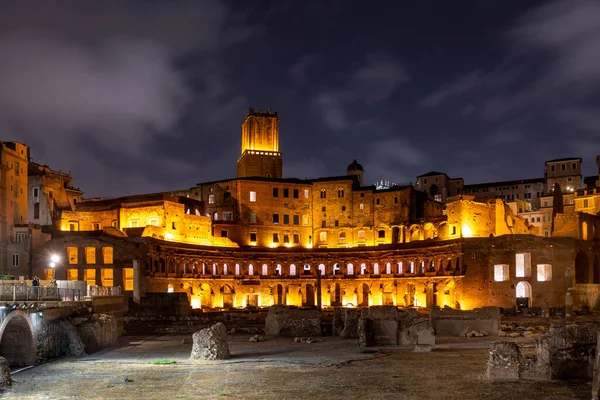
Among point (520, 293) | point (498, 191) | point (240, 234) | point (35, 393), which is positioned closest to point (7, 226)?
point (240, 234)

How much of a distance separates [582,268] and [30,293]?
2224 inches

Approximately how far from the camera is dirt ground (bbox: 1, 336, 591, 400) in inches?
923

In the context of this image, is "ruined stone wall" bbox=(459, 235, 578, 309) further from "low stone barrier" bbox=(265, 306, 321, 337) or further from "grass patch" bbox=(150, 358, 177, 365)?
"grass patch" bbox=(150, 358, 177, 365)

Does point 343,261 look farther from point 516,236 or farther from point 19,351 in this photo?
point 19,351

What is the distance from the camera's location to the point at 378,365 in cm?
3025

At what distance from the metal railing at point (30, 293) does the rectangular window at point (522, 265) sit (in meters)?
45.5

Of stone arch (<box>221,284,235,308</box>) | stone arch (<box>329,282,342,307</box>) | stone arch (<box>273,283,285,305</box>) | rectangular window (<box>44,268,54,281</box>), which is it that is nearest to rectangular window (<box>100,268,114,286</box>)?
rectangular window (<box>44,268,54,281</box>)

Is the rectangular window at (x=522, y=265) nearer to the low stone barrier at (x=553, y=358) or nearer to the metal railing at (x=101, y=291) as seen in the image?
the low stone barrier at (x=553, y=358)

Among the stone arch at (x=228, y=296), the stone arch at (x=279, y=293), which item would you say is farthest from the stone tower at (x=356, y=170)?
the stone arch at (x=228, y=296)

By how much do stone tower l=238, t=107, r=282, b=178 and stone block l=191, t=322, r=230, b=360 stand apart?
6198 cm

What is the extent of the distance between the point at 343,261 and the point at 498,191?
4051 centimetres

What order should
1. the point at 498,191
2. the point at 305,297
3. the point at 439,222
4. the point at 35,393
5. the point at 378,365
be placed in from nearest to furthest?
the point at 35,393
the point at 378,365
the point at 439,222
the point at 305,297
the point at 498,191

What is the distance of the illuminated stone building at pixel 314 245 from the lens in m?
64.4

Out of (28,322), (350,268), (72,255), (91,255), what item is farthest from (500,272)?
(28,322)
